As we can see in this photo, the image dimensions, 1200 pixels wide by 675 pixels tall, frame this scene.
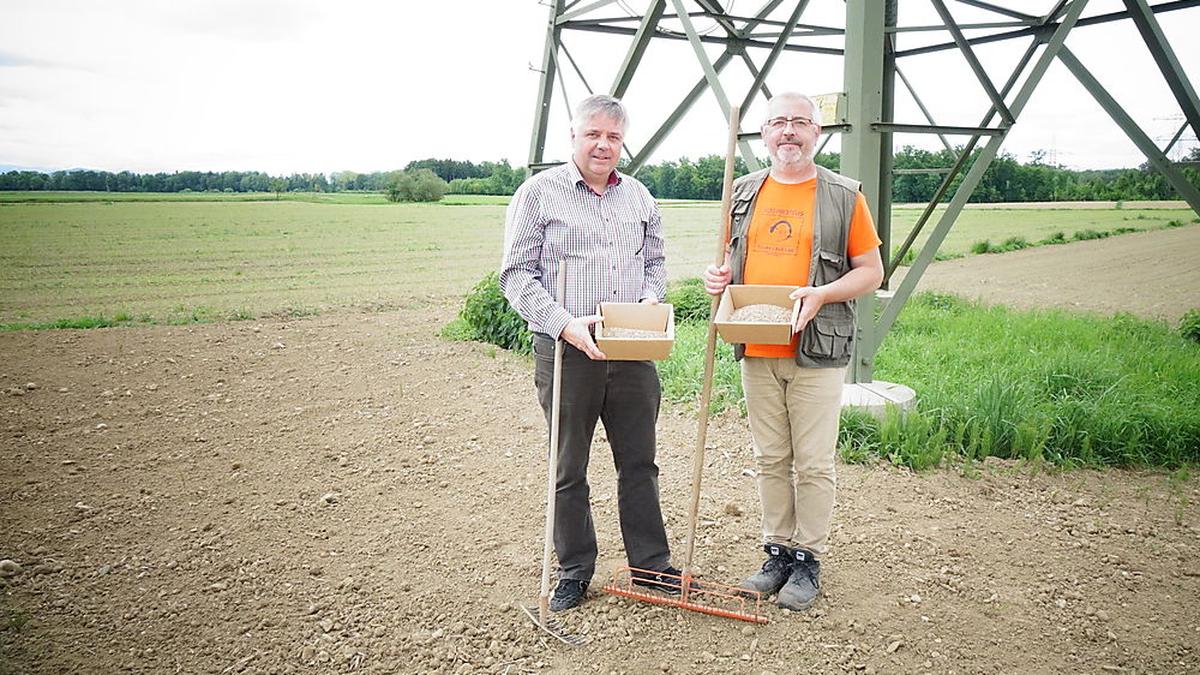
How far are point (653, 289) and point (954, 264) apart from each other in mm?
17630

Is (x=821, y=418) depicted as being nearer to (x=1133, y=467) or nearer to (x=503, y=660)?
(x=503, y=660)

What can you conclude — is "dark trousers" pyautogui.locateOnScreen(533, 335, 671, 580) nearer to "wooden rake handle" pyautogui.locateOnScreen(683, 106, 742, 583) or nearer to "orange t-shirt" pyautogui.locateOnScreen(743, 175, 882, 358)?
"wooden rake handle" pyautogui.locateOnScreen(683, 106, 742, 583)

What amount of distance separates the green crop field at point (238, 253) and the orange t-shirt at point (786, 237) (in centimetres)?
848

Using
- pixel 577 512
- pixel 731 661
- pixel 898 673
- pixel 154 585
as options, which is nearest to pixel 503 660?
pixel 577 512

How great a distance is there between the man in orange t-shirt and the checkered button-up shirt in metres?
0.37

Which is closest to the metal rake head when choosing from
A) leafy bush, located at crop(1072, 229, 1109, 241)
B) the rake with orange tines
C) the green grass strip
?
the rake with orange tines

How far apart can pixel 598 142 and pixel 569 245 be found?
375mm

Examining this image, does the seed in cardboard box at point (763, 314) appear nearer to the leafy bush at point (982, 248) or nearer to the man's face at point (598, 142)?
the man's face at point (598, 142)

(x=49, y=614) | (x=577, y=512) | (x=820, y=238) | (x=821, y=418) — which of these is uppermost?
(x=820, y=238)

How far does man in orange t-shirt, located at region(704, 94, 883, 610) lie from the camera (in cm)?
289

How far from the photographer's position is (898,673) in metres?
2.74

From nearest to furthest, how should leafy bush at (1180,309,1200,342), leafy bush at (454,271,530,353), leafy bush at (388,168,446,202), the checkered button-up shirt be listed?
1. the checkered button-up shirt
2. leafy bush at (454,271,530,353)
3. leafy bush at (1180,309,1200,342)
4. leafy bush at (388,168,446,202)

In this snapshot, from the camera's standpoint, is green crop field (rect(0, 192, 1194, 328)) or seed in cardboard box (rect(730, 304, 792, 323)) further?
green crop field (rect(0, 192, 1194, 328))

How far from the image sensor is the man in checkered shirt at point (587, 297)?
281 cm
